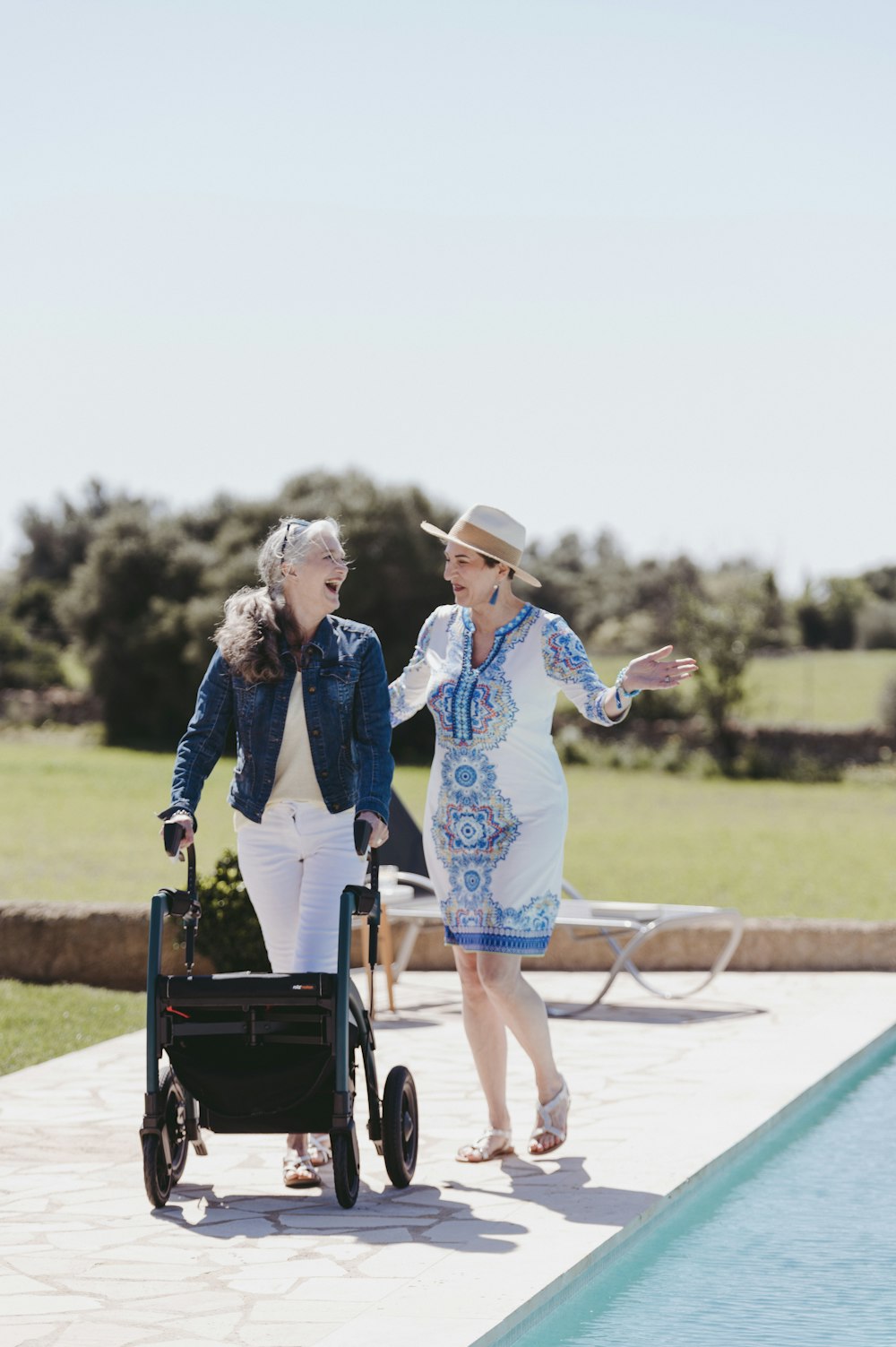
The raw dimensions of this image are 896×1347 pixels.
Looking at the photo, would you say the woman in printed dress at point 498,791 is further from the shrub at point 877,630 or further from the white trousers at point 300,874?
the shrub at point 877,630

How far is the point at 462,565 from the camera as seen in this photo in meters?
4.59

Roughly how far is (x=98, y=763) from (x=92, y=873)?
49.4 feet

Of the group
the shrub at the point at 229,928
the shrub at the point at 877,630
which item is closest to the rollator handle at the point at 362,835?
the shrub at the point at 229,928

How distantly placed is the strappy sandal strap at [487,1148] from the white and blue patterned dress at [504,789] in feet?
1.79

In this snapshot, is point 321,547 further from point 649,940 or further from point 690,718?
point 690,718

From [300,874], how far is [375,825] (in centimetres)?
33

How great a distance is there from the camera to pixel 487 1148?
4.66 meters

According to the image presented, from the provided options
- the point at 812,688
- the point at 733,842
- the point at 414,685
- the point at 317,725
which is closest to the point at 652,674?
the point at 414,685

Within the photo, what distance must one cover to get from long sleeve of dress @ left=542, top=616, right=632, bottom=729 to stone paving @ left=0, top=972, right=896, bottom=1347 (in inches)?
48.2

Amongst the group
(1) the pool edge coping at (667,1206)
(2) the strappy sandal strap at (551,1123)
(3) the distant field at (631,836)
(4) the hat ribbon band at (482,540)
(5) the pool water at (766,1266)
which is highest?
(4) the hat ribbon band at (482,540)

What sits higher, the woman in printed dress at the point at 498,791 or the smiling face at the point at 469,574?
the smiling face at the point at 469,574

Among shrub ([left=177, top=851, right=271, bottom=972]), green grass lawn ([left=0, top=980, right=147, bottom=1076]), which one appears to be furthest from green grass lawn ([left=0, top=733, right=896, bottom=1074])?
shrub ([left=177, top=851, right=271, bottom=972])

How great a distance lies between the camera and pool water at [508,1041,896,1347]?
354cm

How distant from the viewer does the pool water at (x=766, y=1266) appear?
354 centimetres
